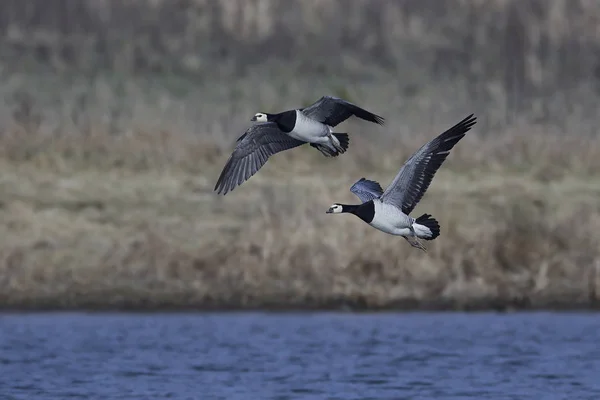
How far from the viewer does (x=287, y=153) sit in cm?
2350

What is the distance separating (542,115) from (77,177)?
8.03 m

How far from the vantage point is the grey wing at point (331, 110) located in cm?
1255

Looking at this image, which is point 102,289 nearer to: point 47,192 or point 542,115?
point 47,192

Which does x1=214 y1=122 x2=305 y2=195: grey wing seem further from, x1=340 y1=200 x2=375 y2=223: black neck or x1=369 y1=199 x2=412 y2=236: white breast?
x1=369 y1=199 x2=412 y2=236: white breast

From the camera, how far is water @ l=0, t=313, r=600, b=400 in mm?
15828

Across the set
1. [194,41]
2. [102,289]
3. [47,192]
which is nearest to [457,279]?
[102,289]

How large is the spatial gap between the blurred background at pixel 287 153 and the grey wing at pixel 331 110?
5.38 meters

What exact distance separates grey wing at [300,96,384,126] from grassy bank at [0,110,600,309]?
529 centimetres

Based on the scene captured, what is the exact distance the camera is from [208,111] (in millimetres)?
26516

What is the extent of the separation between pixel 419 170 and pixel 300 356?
5084 mm

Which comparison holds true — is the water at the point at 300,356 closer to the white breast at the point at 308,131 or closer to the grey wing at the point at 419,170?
the grey wing at the point at 419,170

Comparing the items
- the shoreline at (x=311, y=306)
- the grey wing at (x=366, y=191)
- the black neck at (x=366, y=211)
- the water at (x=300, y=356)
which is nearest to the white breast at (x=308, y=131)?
the black neck at (x=366, y=211)

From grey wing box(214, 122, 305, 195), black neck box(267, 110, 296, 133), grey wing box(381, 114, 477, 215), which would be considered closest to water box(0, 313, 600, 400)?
grey wing box(214, 122, 305, 195)

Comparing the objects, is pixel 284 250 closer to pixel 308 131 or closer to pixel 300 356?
pixel 300 356
